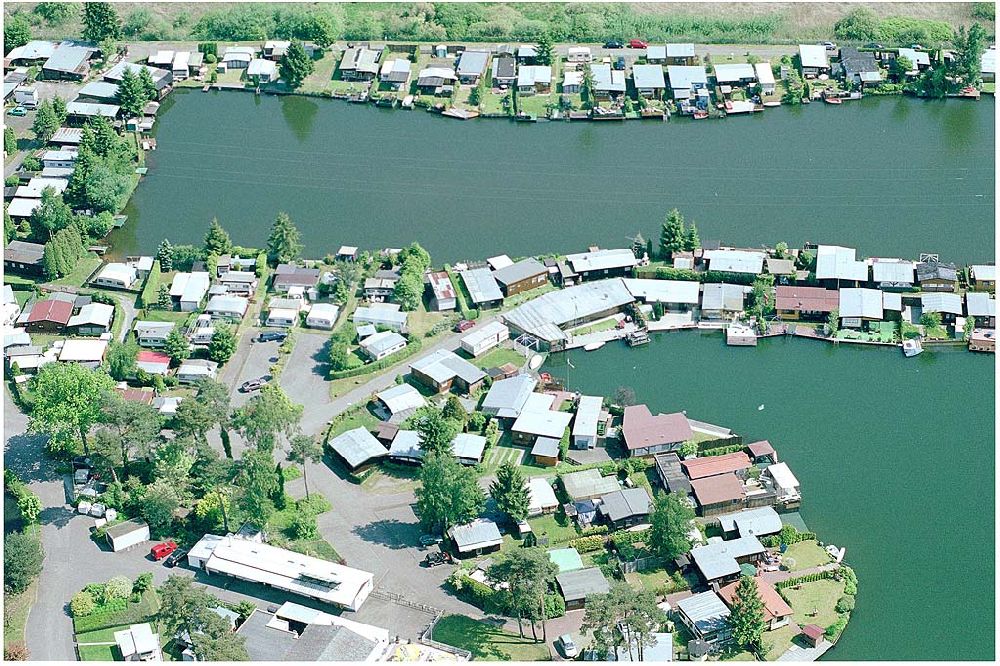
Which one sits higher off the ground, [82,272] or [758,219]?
[82,272]

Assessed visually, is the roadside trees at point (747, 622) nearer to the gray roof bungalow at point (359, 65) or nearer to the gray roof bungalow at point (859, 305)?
the gray roof bungalow at point (859, 305)

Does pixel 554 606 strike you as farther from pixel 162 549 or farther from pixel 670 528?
pixel 162 549

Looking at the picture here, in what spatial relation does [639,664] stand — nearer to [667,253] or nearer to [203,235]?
[667,253]

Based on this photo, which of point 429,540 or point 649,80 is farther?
point 649,80

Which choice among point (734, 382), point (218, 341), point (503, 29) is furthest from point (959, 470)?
point (503, 29)

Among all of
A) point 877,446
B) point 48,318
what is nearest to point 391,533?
point 877,446

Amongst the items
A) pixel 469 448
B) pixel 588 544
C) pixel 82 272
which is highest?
pixel 82 272
